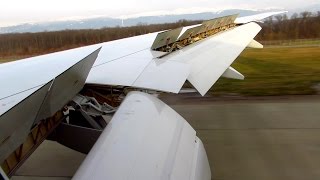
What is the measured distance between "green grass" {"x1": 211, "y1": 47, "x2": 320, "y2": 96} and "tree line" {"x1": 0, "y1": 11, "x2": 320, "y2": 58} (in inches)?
61.0

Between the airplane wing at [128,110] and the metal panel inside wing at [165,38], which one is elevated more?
the metal panel inside wing at [165,38]

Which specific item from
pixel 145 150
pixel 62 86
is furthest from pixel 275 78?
pixel 145 150

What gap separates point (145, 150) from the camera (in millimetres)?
1749

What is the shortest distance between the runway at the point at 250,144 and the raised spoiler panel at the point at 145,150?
77.0 inches

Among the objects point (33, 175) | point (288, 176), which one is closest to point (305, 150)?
point (288, 176)

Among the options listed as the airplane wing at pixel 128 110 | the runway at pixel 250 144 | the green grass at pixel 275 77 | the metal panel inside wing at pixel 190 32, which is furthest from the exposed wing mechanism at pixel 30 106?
the green grass at pixel 275 77

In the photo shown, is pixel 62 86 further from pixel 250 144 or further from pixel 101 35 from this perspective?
pixel 101 35

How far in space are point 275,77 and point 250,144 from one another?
5.08m

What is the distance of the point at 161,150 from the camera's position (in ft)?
5.88

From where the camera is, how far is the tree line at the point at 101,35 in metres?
18.4

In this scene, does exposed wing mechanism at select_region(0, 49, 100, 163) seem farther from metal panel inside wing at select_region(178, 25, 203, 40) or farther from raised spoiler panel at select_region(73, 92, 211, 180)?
metal panel inside wing at select_region(178, 25, 203, 40)

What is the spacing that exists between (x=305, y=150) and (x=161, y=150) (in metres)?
3.26

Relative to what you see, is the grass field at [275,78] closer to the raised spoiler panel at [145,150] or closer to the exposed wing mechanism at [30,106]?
the raised spoiler panel at [145,150]

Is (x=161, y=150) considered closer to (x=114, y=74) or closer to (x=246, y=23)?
(x=114, y=74)
